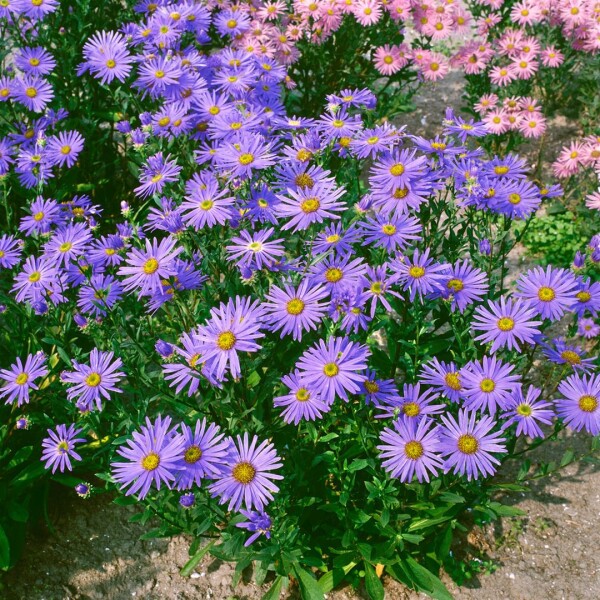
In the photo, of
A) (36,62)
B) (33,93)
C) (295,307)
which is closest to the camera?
(295,307)

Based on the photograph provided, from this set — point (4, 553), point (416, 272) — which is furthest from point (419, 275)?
point (4, 553)

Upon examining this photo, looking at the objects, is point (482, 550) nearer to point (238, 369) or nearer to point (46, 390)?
point (238, 369)

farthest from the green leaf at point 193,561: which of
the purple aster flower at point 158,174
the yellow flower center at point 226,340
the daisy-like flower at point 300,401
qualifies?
the purple aster flower at point 158,174

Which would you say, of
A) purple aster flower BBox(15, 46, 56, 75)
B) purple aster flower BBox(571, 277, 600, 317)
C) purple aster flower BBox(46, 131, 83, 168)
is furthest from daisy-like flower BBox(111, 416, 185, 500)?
purple aster flower BBox(15, 46, 56, 75)

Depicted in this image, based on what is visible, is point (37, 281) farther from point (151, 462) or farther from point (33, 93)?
point (33, 93)

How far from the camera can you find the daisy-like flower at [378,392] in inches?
98.0

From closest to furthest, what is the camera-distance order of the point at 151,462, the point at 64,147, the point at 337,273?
the point at 151,462
the point at 337,273
the point at 64,147

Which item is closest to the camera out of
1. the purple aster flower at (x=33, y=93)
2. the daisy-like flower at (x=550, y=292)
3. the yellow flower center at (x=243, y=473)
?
the yellow flower center at (x=243, y=473)

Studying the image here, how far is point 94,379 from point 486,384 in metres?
1.52

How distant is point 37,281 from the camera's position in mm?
2900

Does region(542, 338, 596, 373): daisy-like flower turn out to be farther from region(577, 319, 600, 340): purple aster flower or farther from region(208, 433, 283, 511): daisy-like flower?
region(208, 433, 283, 511): daisy-like flower

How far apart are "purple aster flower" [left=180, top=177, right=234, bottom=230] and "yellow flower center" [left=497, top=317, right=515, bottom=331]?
3.71ft

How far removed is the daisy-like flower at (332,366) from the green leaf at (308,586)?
0.91 meters

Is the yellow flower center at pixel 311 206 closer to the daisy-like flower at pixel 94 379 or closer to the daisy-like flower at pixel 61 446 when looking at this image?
the daisy-like flower at pixel 94 379
